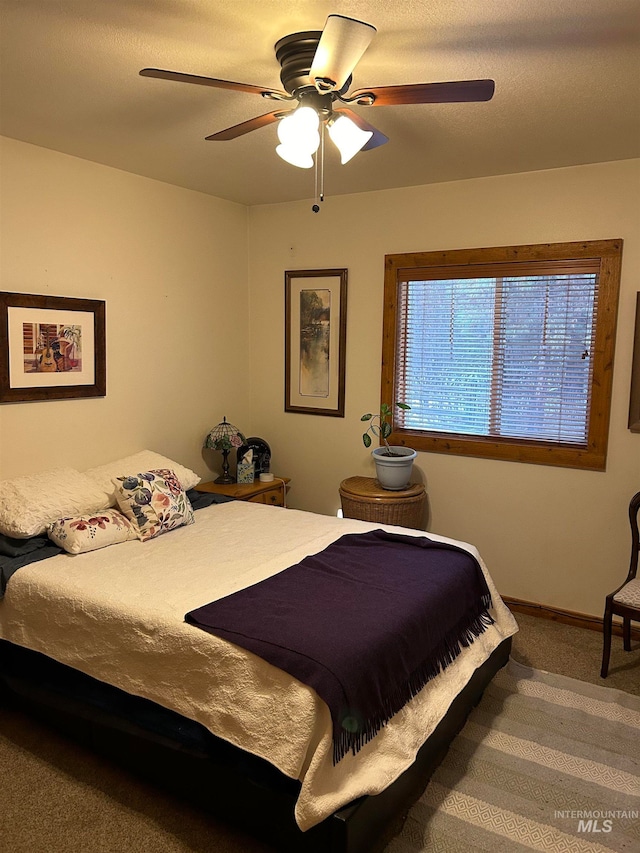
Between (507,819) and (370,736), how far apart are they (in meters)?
0.69

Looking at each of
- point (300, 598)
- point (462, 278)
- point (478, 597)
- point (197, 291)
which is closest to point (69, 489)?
point (300, 598)

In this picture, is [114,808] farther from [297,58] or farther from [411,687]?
[297,58]

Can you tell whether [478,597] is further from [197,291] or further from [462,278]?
[197,291]

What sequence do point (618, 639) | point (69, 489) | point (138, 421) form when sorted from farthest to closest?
point (138, 421)
point (618, 639)
point (69, 489)

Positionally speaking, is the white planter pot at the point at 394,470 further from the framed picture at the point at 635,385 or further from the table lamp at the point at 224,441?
the framed picture at the point at 635,385

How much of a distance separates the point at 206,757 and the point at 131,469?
1.82 metres

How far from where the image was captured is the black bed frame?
6.34ft

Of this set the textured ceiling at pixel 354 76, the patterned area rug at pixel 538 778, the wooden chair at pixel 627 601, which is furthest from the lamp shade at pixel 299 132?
the wooden chair at pixel 627 601

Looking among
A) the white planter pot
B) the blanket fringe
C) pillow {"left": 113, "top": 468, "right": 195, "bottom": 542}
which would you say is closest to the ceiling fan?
pillow {"left": 113, "top": 468, "right": 195, "bottom": 542}

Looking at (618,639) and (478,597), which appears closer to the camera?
(478,597)

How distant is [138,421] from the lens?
3.91 metres

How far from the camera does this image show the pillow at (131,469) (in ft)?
10.9

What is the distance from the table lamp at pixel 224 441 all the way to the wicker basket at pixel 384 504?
81 centimetres

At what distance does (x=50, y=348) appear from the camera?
3.34 metres
